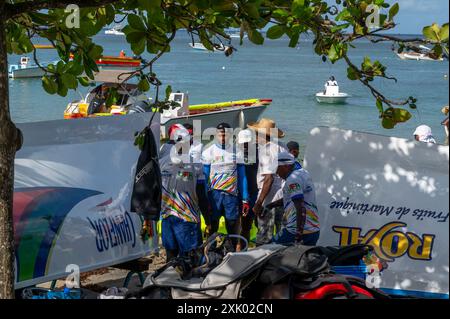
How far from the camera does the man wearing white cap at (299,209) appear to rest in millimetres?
6621

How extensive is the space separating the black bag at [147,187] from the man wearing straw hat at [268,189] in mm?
1428

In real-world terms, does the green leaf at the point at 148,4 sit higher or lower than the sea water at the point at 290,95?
higher

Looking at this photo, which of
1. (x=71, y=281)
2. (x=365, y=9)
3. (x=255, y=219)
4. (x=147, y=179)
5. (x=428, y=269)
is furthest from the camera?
(x=255, y=219)

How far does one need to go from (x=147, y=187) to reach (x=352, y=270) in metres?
2.31

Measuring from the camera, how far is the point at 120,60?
4384 cm

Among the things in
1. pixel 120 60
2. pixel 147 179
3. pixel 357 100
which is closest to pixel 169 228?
pixel 147 179

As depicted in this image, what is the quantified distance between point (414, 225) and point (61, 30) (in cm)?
342

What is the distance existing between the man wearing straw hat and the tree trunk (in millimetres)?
3840

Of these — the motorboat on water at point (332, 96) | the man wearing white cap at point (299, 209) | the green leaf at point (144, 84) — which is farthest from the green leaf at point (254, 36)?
the motorboat on water at point (332, 96)

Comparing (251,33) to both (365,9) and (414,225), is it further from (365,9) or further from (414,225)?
(414,225)

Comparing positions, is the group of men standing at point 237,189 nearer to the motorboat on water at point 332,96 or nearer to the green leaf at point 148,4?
the green leaf at point 148,4

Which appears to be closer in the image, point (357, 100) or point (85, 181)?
point (85, 181)

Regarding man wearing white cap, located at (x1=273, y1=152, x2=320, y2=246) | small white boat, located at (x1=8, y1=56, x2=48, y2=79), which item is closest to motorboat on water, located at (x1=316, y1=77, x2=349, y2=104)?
small white boat, located at (x1=8, y1=56, x2=48, y2=79)

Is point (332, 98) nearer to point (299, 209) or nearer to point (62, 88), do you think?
point (299, 209)
